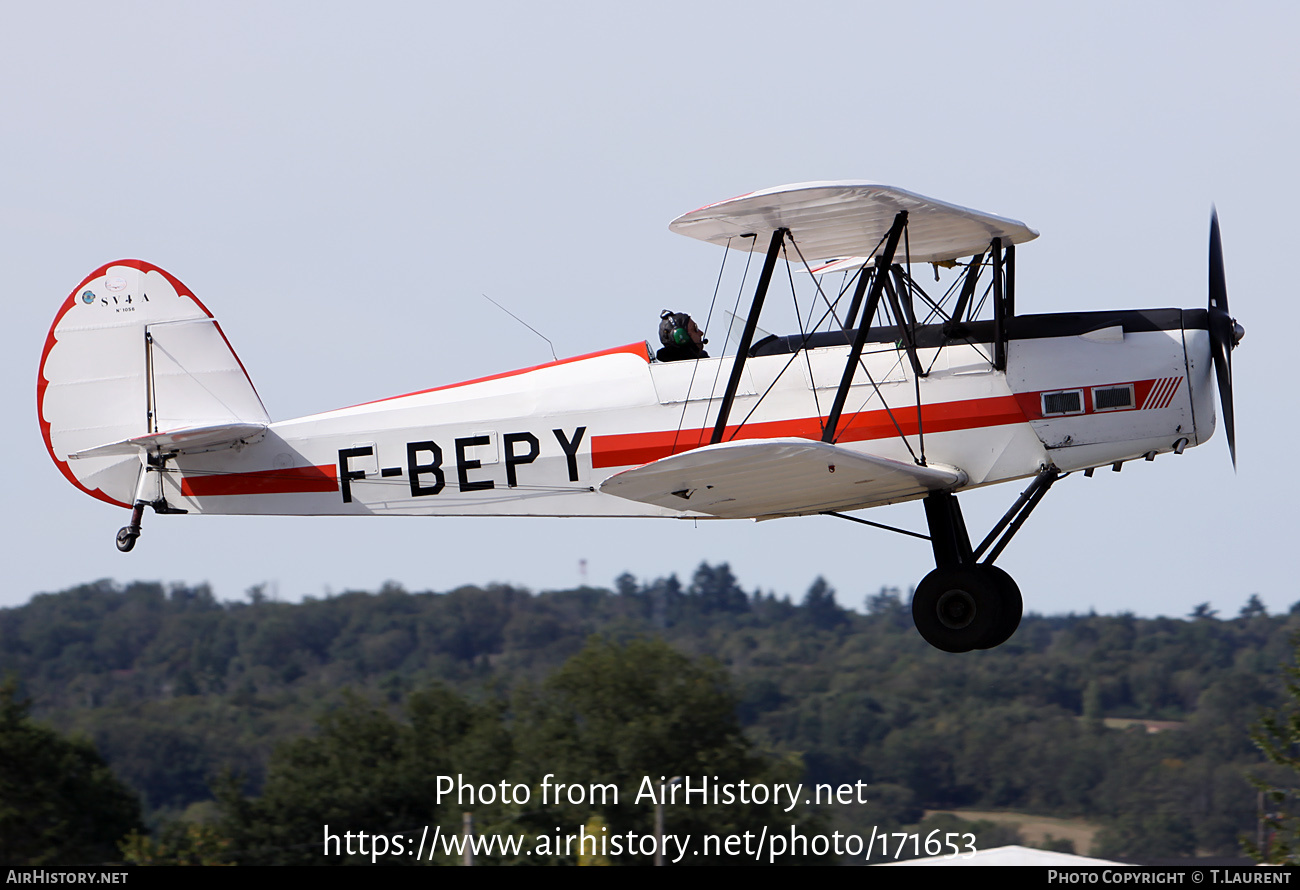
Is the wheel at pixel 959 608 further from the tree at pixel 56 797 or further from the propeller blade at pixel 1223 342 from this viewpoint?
the tree at pixel 56 797

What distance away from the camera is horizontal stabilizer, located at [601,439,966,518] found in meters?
8.02

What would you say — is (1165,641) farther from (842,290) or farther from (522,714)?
(842,290)

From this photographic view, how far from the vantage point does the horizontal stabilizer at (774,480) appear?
8.02 meters

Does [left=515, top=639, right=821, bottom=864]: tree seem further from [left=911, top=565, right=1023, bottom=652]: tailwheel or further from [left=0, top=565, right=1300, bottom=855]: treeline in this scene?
[left=911, top=565, right=1023, bottom=652]: tailwheel

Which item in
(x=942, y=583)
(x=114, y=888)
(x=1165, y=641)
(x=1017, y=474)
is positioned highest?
(x=1017, y=474)

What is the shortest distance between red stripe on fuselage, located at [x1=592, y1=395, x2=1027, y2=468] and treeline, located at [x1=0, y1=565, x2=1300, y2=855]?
33388mm

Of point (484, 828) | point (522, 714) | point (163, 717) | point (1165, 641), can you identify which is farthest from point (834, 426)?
point (1165, 641)

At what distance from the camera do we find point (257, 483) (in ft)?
34.8

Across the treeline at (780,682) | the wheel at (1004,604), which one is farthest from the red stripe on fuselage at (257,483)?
the treeline at (780,682)

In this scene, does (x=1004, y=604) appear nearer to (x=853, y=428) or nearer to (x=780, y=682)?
(x=853, y=428)

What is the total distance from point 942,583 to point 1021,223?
7.59ft

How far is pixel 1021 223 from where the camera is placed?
911 centimetres

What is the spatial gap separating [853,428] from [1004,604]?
1.45 m

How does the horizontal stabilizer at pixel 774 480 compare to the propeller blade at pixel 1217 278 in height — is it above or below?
below
